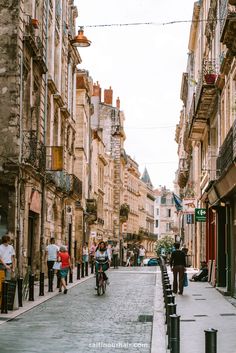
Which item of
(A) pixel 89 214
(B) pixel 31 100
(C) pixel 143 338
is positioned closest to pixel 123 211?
(A) pixel 89 214

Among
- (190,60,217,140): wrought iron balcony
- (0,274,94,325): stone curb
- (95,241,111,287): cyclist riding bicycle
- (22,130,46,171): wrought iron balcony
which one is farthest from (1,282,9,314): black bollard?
(190,60,217,140): wrought iron balcony

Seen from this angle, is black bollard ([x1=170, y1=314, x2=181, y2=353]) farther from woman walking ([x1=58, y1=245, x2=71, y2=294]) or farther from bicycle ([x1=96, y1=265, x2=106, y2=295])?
woman walking ([x1=58, y1=245, x2=71, y2=294])

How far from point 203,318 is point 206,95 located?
12561 mm

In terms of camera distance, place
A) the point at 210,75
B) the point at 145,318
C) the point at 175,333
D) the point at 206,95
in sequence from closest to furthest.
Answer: the point at 175,333
the point at 145,318
the point at 210,75
the point at 206,95

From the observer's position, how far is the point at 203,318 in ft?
51.5

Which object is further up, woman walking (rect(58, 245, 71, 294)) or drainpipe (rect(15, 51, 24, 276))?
drainpipe (rect(15, 51, 24, 276))

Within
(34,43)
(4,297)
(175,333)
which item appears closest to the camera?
(175,333)

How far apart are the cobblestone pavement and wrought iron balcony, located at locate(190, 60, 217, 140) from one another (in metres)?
8.03

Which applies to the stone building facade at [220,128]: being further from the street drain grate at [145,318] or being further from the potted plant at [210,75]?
the street drain grate at [145,318]

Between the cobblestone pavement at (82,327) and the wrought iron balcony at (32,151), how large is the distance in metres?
5.59

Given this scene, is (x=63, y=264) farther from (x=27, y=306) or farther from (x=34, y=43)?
(x=34, y=43)

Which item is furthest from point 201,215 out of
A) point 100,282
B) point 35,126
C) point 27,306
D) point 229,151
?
point 27,306

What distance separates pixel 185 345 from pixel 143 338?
Result: 3.60 feet

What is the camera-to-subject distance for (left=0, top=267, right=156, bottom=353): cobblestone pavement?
11.4 meters
